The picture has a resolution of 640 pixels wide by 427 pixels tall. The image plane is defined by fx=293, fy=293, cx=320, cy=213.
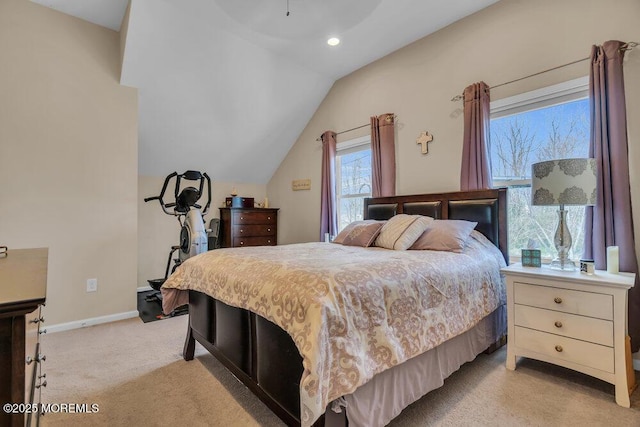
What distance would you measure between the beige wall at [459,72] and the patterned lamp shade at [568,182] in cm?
49

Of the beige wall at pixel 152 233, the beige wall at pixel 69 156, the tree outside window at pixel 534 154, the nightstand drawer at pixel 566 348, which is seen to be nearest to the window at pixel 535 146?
the tree outside window at pixel 534 154

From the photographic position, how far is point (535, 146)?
266cm

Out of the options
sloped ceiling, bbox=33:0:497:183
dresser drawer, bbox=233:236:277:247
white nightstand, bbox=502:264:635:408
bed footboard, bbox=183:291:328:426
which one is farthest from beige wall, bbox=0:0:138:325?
white nightstand, bbox=502:264:635:408

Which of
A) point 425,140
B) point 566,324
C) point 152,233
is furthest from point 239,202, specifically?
point 566,324

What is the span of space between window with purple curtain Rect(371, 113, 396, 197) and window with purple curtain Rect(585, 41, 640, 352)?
71.6 inches

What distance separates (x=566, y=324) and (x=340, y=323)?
65.9 inches

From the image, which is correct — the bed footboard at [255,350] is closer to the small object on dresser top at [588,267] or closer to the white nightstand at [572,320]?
the white nightstand at [572,320]

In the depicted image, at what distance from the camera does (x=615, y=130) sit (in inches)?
81.4

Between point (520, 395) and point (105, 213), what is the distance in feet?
12.8

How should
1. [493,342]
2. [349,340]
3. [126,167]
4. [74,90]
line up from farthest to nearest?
[126,167], [74,90], [493,342], [349,340]

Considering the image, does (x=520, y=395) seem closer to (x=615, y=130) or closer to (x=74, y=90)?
(x=615, y=130)

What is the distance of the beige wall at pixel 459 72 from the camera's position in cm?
222

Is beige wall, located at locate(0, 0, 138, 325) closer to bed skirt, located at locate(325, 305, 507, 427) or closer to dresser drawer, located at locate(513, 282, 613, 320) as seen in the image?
bed skirt, located at locate(325, 305, 507, 427)

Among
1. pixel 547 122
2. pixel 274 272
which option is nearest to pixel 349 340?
pixel 274 272
